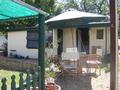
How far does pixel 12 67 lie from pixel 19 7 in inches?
492

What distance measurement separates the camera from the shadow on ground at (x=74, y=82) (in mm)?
10484

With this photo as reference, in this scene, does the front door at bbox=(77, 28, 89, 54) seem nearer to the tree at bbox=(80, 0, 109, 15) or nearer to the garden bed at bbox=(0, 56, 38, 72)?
the garden bed at bbox=(0, 56, 38, 72)

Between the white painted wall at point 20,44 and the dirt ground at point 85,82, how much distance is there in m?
9.84

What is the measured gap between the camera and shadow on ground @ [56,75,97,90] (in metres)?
10.5

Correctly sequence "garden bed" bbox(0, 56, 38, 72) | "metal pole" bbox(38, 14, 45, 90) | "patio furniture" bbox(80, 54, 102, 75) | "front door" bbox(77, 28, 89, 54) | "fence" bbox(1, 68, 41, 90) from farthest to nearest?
"front door" bbox(77, 28, 89, 54) < "garden bed" bbox(0, 56, 38, 72) < "patio furniture" bbox(80, 54, 102, 75) < "metal pole" bbox(38, 14, 45, 90) < "fence" bbox(1, 68, 41, 90)

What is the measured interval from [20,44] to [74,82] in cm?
1207

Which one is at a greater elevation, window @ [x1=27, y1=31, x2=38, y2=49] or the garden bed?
window @ [x1=27, y1=31, x2=38, y2=49]

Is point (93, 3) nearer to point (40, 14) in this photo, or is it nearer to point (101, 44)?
point (101, 44)

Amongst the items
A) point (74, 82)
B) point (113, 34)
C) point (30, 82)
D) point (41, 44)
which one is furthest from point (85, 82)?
point (30, 82)

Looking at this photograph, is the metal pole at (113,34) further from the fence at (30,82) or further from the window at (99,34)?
the window at (99,34)

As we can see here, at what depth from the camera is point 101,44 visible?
22141 mm

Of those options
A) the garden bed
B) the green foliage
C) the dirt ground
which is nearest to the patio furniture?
the dirt ground

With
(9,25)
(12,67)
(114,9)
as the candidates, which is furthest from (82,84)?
(9,25)

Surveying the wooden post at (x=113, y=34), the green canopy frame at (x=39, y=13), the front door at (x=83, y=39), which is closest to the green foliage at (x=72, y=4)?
the front door at (x=83, y=39)
